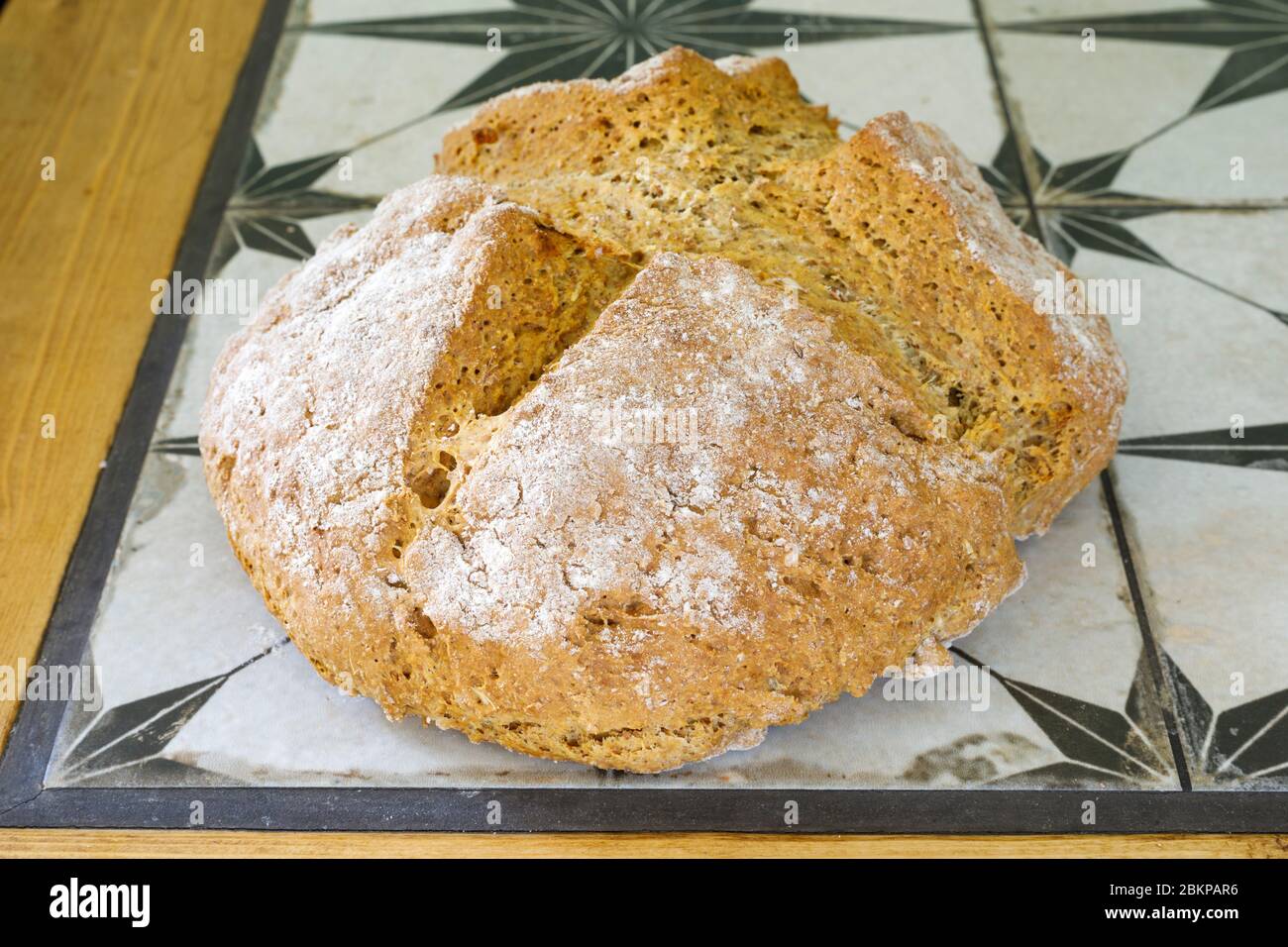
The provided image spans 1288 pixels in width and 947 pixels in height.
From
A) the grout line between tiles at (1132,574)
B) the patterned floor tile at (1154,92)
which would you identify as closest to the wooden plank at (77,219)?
the grout line between tiles at (1132,574)

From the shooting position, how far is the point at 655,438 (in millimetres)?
1986

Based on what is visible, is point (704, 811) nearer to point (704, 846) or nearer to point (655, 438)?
point (704, 846)

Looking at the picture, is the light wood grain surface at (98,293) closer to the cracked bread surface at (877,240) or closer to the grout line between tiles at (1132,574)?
the grout line between tiles at (1132,574)

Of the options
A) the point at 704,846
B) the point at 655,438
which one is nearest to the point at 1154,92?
the point at 655,438

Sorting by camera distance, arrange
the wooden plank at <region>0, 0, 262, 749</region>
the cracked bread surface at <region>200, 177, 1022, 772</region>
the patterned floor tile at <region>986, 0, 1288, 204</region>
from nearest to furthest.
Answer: the cracked bread surface at <region>200, 177, 1022, 772</region> → the wooden plank at <region>0, 0, 262, 749</region> → the patterned floor tile at <region>986, 0, 1288, 204</region>

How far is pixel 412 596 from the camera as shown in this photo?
6.61 feet

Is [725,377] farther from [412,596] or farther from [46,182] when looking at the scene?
[46,182]

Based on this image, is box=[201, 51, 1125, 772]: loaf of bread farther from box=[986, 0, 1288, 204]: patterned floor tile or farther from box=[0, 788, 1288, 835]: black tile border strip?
box=[986, 0, 1288, 204]: patterned floor tile

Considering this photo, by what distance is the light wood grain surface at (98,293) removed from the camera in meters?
2.06

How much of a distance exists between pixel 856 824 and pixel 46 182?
2.34m

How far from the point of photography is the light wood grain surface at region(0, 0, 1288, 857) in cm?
206

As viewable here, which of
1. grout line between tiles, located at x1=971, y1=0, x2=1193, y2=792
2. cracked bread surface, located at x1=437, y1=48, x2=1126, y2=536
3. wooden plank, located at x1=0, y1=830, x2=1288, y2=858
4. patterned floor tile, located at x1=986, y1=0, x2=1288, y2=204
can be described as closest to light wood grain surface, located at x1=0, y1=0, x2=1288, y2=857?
wooden plank, located at x1=0, y1=830, x2=1288, y2=858

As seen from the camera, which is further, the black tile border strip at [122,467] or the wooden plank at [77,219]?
the wooden plank at [77,219]

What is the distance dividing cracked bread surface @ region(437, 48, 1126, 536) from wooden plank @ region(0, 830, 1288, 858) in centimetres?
52
